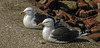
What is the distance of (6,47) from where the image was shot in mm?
6758

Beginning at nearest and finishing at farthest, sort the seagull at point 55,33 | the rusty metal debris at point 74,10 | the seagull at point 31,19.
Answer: the seagull at point 55,33 → the seagull at point 31,19 → the rusty metal debris at point 74,10

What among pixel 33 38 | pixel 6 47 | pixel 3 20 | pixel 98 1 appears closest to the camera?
pixel 6 47

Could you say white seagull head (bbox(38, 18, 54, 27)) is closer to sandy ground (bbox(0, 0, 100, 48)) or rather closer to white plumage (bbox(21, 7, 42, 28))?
sandy ground (bbox(0, 0, 100, 48))

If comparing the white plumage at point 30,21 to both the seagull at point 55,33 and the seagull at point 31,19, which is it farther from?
the seagull at point 55,33

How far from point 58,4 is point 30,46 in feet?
13.1

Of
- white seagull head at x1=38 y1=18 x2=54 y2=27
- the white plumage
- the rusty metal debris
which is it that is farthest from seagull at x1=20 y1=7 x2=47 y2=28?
the rusty metal debris

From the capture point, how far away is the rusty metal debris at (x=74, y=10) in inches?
383

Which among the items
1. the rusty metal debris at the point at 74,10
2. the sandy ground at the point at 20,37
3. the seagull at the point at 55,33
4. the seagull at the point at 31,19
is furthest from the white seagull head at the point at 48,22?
the rusty metal debris at the point at 74,10

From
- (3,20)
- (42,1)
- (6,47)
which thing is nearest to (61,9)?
(42,1)

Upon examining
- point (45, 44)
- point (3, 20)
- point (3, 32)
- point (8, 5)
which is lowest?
point (45, 44)

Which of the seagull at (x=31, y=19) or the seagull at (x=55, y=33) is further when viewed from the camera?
the seagull at (x=31, y=19)

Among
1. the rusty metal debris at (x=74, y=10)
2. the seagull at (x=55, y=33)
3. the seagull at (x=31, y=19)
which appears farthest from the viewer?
the rusty metal debris at (x=74, y=10)

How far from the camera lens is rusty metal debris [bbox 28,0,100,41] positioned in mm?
9719

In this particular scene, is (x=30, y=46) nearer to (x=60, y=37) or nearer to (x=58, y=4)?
(x=60, y=37)
